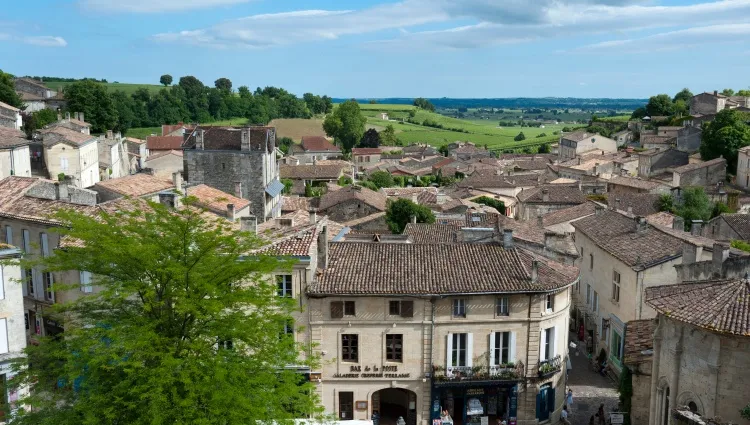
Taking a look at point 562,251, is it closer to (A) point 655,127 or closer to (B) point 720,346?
(B) point 720,346

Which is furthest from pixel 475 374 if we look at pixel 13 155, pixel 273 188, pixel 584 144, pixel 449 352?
pixel 584 144

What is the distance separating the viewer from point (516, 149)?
18775cm

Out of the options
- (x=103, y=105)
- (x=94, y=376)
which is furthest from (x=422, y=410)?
(x=103, y=105)

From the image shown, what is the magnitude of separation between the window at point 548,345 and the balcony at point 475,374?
56.1 inches

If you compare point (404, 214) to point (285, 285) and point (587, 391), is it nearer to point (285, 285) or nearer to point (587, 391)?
point (587, 391)

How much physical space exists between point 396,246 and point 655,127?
119 m

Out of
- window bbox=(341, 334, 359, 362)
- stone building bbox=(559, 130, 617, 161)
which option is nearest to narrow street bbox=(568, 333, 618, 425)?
window bbox=(341, 334, 359, 362)

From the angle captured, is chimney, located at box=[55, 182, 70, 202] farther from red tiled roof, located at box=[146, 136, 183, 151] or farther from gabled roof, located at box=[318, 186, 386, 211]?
red tiled roof, located at box=[146, 136, 183, 151]

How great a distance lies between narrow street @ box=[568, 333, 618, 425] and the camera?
32719 mm

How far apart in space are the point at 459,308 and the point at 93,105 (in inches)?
3454

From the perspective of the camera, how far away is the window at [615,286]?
38922mm

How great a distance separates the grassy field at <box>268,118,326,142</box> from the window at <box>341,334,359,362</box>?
13553 centimetres

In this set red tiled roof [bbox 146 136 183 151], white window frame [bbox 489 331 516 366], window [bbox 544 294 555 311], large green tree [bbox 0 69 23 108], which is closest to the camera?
white window frame [bbox 489 331 516 366]

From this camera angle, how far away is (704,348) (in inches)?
818
